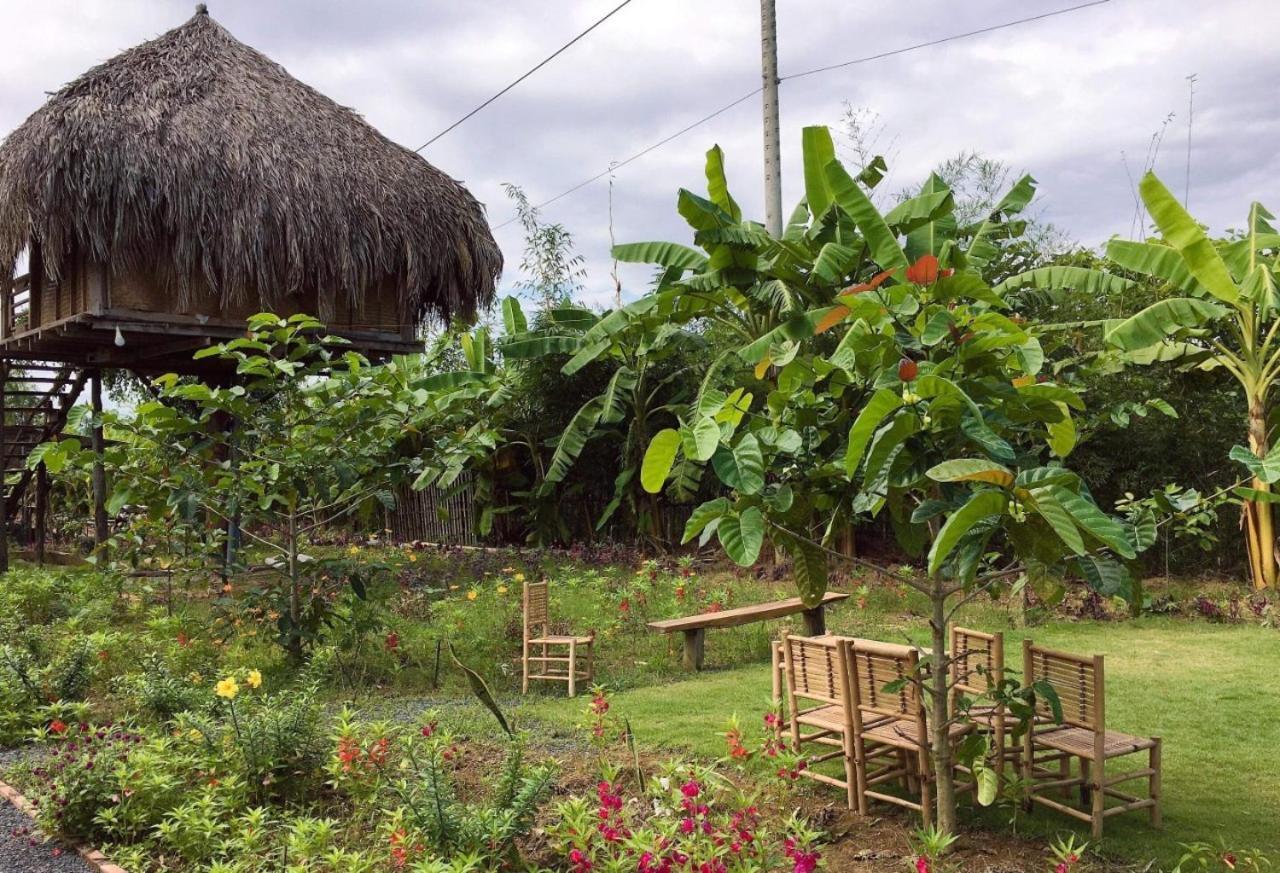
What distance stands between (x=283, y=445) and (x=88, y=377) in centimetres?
775

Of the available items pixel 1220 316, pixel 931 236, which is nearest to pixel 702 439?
pixel 1220 316

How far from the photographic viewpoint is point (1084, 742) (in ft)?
13.9

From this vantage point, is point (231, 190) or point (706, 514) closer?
point (706, 514)

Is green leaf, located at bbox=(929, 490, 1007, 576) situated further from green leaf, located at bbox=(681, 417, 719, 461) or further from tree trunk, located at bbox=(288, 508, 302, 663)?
tree trunk, located at bbox=(288, 508, 302, 663)

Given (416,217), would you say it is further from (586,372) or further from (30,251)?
(30,251)

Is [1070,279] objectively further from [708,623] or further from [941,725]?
[941,725]

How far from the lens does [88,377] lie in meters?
12.9

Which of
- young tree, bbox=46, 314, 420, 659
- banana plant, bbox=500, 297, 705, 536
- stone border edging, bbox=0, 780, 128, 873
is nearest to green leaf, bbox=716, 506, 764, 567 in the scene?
stone border edging, bbox=0, 780, 128, 873

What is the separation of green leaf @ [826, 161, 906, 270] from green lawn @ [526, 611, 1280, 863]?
1786 millimetres

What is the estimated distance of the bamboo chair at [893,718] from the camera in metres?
3.94

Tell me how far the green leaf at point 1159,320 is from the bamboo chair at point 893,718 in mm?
1768

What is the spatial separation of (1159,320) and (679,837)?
3359mm

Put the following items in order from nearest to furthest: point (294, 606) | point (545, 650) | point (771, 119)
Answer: point (294, 606) < point (545, 650) < point (771, 119)

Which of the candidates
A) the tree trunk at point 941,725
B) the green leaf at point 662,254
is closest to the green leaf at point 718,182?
the green leaf at point 662,254
